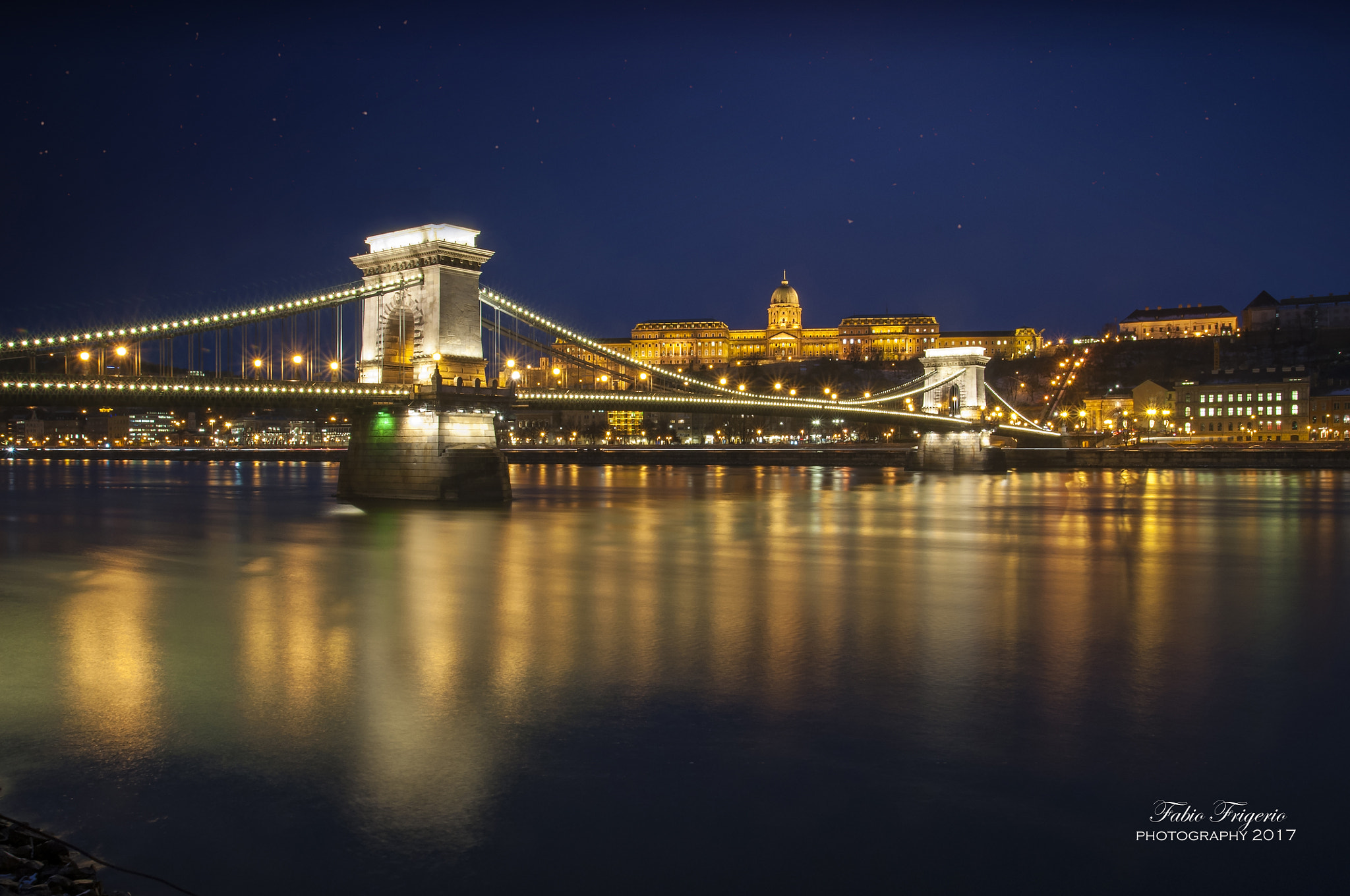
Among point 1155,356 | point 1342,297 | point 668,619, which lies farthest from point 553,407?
point 1342,297

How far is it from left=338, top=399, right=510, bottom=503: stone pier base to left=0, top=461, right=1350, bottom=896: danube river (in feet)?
30.0

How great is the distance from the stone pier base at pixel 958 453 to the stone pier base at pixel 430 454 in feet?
133

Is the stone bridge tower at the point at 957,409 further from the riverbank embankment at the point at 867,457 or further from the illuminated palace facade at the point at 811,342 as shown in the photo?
the illuminated palace facade at the point at 811,342

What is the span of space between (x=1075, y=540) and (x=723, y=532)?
9.09 meters

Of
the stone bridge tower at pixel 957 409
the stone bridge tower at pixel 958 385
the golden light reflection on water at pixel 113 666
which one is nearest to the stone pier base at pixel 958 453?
the stone bridge tower at pixel 957 409

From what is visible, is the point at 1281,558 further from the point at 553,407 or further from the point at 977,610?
the point at 553,407

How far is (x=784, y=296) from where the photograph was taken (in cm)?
17162

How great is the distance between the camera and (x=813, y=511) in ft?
110

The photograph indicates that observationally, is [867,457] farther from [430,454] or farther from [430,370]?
[430,370]

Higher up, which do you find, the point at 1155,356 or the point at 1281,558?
the point at 1155,356

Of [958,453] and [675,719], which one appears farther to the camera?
[958,453]

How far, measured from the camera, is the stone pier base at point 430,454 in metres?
29.1

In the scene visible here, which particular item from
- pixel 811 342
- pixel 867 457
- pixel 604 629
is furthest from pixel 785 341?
pixel 604 629

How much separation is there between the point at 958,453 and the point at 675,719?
5914 cm
